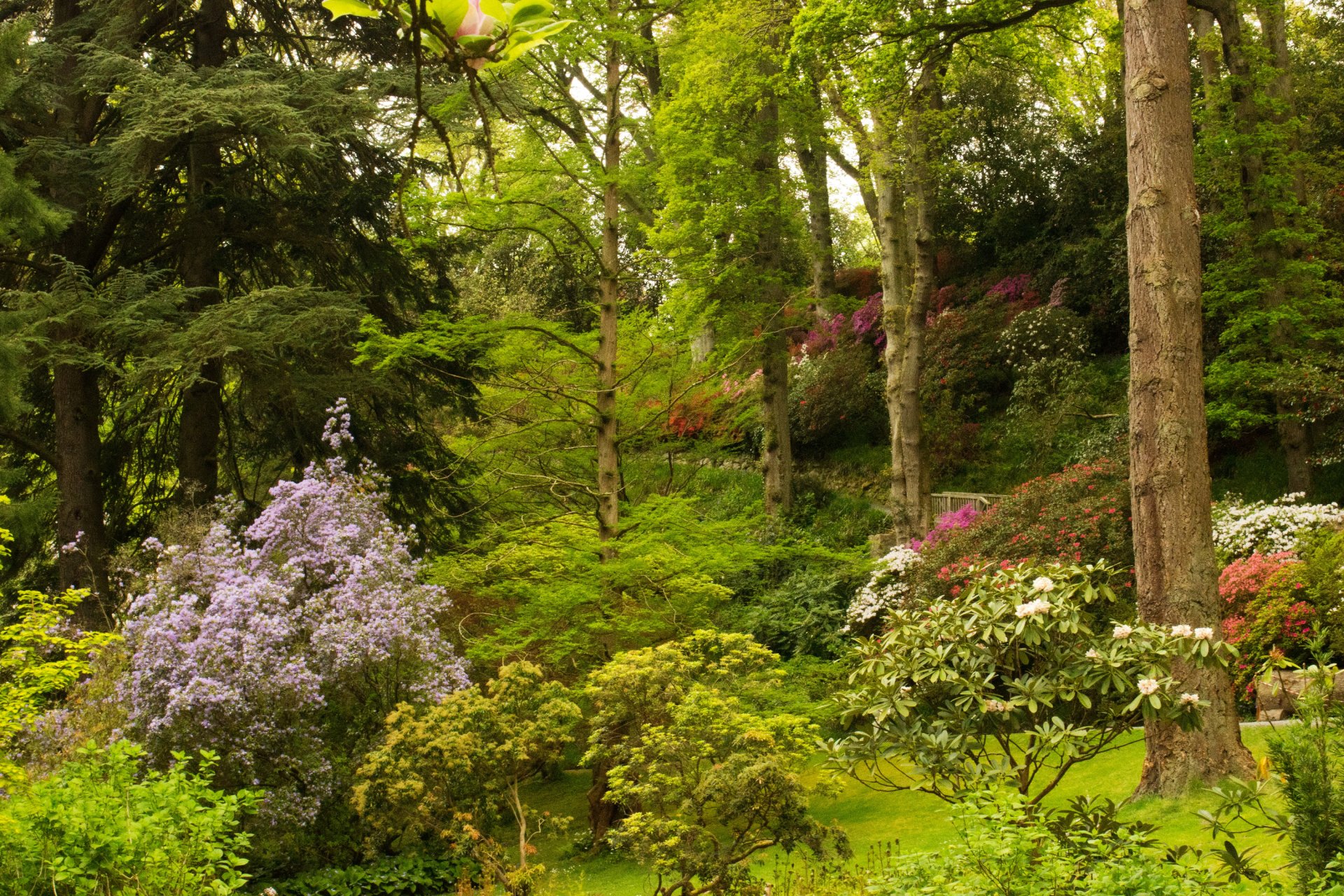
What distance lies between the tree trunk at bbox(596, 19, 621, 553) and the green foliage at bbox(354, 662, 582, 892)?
3584 mm

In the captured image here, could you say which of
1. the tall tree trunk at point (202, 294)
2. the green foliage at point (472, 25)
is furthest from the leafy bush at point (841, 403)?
the green foliage at point (472, 25)

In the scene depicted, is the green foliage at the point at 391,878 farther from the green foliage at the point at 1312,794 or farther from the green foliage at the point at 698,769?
the green foliage at the point at 1312,794

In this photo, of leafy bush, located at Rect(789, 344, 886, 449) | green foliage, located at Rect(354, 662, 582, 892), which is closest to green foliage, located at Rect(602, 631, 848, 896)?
green foliage, located at Rect(354, 662, 582, 892)

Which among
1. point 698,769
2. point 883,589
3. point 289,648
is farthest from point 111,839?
point 883,589

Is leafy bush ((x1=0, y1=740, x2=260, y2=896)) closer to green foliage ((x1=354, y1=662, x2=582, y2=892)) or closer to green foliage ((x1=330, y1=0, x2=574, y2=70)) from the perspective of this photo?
green foliage ((x1=354, y1=662, x2=582, y2=892))

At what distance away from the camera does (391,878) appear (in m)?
8.59

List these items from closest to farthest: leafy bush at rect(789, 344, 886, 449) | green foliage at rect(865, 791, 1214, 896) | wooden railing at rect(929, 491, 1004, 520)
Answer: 1. green foliage at rect(865, 791, 1214, 896)
2. wooden railing at rect(929, 491, 1004, 520)
3. leafy bush at rect(789, 344, 886, 449)

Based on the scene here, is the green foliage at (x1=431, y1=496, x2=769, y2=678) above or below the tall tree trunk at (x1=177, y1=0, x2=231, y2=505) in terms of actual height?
below

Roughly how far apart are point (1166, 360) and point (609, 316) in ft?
21.1

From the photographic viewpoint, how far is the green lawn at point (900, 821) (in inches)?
266

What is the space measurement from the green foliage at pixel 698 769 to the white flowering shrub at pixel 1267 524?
5759mm

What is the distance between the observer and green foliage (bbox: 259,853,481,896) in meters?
8.34

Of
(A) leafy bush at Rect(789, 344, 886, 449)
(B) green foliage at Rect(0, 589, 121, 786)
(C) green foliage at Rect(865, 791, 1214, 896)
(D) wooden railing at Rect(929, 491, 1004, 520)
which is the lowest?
(C) green foliage at Rect(865, 791, 1214, 896)

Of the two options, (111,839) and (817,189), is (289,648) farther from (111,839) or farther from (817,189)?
(817,189)
